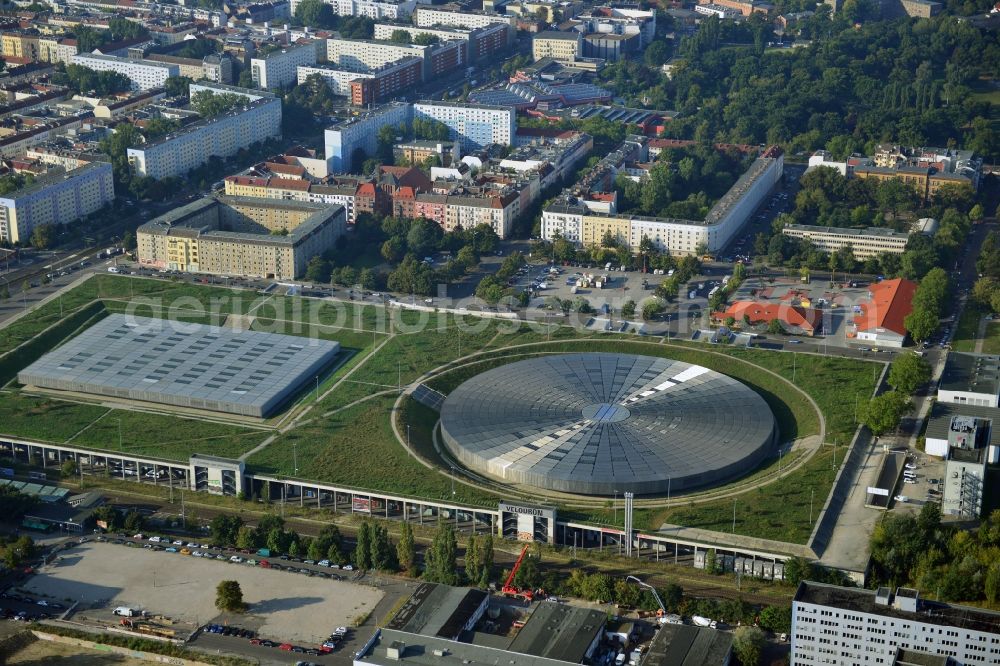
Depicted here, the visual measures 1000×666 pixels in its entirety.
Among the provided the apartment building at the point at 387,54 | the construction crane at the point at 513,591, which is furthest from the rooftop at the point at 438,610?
the apartment building at the point at 387,54

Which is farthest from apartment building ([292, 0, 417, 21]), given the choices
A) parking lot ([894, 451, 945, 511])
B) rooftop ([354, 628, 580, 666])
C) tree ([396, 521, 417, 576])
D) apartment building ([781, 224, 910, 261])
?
rooftop ([354, 628, 580, 666])

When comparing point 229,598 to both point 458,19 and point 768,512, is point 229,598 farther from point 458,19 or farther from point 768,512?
point 458,19

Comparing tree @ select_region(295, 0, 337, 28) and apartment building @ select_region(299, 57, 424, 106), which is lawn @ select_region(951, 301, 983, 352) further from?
tree @ select_region(295, 0, 337, 28)

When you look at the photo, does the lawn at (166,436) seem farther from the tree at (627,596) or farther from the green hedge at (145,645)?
the tree at (627,596)

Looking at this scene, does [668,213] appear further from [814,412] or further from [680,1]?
[680,1]

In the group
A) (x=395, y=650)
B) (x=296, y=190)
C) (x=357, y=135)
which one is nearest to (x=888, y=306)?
(x=296, y=190)

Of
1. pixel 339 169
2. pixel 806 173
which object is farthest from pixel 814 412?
pixel 339 169
